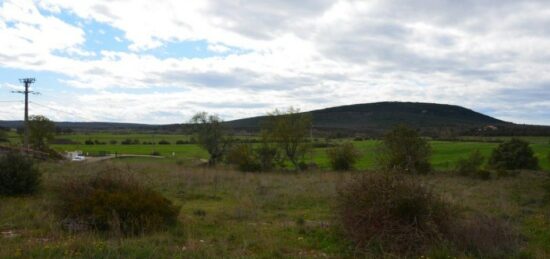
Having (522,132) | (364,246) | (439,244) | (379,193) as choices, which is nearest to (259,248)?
(364,246)

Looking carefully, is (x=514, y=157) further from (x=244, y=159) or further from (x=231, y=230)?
(x=231, y=230)

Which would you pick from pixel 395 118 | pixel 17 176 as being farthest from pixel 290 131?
pixel 395 118

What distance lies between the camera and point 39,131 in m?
65.1

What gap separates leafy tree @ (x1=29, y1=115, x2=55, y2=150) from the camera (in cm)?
6500

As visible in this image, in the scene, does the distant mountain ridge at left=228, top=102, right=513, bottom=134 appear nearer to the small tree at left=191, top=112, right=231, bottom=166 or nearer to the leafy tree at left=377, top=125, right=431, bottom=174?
the small tree at left=191, top=112, right=231, bottom=166

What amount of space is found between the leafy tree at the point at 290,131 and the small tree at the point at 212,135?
9722 millimetres

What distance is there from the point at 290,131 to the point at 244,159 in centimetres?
490

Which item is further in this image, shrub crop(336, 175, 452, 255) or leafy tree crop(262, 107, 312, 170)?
leafy tree crop(262, 107, 312, 170)

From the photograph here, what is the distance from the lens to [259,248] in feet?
30.1

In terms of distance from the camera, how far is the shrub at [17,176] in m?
17.2

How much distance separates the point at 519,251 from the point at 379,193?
8.85ft

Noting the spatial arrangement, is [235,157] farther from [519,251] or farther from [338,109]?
[338,109]

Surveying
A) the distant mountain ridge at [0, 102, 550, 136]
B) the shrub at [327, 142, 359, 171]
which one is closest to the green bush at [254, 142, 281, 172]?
the shrub at [327, 142, 359, 171]

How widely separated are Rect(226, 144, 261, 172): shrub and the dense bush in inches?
870
